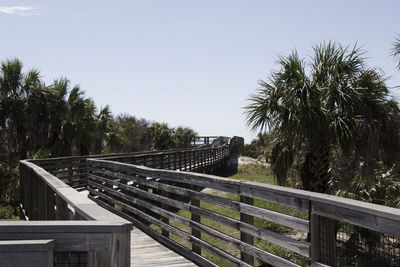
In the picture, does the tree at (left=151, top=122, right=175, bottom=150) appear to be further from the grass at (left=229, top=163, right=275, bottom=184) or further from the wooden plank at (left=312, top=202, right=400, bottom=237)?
the wooden plank at (left=312, top=202, right=400, bottom=237)

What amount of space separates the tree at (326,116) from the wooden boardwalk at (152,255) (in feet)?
14.2

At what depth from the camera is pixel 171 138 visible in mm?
33812

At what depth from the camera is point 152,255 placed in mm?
5691

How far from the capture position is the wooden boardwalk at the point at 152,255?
17.4ft

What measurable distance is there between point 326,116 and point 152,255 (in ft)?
17.1

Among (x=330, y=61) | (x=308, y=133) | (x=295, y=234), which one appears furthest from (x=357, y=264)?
(x=330, y=61)

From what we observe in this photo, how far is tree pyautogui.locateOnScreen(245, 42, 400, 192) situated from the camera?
902cm

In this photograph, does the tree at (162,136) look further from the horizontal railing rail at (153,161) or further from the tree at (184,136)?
the horizontal railing rail at (153,161)

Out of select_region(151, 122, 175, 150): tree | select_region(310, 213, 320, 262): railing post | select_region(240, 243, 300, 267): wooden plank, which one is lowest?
select_region(240, 243, 300, 267): wooden plank

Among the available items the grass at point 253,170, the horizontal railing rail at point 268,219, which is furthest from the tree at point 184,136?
the horizontal railing rail at point 268,219

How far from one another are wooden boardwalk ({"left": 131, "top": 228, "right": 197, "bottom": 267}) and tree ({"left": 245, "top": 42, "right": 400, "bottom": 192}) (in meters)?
4.33

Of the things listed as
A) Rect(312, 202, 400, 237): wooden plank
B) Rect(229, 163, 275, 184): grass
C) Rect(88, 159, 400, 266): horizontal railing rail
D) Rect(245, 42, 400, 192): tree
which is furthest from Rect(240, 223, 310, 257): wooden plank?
Rect(229, 163, 275, 184): grass

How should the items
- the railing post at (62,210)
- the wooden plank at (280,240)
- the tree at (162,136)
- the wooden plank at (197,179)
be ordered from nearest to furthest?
the wooden plank at (280,240)
the railing post at (62,210)
the wooden plank at (197,179)
the tree at (162,136)

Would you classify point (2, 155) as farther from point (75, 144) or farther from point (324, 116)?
point (324, 116)
